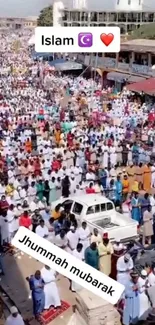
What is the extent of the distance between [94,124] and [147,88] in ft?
25.0

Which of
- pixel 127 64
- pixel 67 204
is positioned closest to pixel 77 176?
pixel 67 204

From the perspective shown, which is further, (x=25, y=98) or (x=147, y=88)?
(x=25, y=98)

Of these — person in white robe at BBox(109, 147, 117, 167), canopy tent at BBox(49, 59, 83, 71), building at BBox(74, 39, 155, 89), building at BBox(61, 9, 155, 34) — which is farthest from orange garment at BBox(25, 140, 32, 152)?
building at BBox(61, 9, 155, 34)

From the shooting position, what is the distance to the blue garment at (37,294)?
8.37 m

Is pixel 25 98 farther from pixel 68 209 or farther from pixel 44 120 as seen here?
pixel 68 209

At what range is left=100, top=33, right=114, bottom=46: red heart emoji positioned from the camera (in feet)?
56.9

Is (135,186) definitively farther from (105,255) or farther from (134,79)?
(134,79)

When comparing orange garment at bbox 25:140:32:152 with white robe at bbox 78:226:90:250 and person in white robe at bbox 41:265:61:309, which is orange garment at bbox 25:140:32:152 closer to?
white robe at bbox 78:226:90:250

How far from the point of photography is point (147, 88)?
27.7 meters

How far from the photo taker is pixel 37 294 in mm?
8383

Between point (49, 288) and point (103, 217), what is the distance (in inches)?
115

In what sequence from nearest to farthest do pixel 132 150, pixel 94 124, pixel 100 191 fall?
1. pixel 100 191
2. pixel 132 150
3. pixel 94 124

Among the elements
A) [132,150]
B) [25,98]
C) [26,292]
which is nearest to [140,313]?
[26,292]

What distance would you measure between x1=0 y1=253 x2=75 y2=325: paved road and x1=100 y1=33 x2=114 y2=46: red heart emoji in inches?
333
